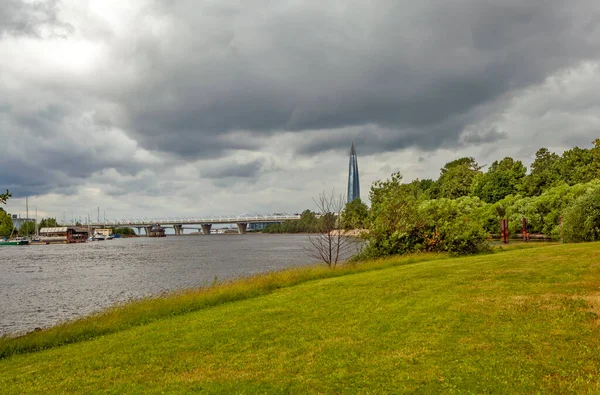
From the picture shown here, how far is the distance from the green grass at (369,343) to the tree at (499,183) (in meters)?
99.0

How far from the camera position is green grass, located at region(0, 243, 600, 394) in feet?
28.5

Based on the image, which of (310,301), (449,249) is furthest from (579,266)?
(449,249)

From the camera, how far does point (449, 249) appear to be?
116 feet

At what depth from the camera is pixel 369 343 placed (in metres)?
11.0

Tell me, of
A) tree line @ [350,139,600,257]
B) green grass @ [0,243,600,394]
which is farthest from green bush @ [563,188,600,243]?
green grass @ [0,243,600,394]

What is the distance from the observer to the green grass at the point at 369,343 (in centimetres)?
870

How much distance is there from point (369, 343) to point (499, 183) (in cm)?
11225

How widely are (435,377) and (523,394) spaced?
157 cm

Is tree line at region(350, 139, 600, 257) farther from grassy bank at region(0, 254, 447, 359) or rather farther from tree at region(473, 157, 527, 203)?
grassy bank at region(0, 254, 447, 359)

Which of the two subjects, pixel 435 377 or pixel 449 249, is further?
pixel 449 249

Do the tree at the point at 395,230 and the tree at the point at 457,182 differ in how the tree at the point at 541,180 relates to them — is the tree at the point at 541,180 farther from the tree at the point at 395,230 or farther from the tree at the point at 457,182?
the tree at the point at 395,230

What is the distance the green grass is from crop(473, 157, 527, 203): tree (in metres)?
99.0

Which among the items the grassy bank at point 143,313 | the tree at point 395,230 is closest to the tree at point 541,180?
the tree at point 395,230

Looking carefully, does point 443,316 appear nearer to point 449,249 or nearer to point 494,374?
point 494,374
